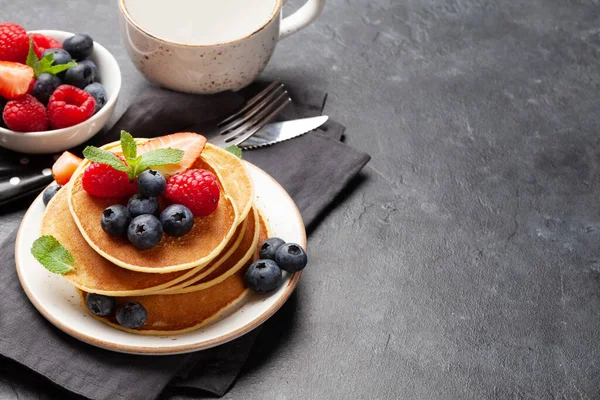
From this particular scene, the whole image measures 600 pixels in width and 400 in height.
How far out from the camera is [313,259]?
1.84 meters

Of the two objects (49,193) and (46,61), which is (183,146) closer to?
(49,193)

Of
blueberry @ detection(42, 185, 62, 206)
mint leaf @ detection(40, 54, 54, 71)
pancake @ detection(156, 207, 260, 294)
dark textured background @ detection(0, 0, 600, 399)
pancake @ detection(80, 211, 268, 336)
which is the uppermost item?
mint leaf @ detection(40, 54, 54, 71)

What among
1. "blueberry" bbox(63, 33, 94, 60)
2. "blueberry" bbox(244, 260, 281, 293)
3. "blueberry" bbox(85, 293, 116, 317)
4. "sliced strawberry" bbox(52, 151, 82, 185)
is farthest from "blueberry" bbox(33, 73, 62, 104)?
"blueberry" bbox(244, 260, 281, 293)

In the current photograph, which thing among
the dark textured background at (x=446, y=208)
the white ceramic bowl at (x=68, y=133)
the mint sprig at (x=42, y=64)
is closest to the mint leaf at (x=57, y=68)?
the mint sprig at (x=42, y=64)

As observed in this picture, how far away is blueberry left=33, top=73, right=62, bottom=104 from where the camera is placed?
1861 mm

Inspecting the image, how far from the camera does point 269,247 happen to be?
5.48 feet

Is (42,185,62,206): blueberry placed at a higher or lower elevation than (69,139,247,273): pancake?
lower

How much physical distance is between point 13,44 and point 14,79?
A: 5.2 inches

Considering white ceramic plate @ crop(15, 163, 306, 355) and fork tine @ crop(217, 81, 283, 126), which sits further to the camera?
fork tine @ crop(217, 81, 283, 126)

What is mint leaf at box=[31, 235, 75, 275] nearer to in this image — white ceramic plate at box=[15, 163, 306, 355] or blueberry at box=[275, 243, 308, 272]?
white ceramic plate at box=[15, 163, 306, 355]

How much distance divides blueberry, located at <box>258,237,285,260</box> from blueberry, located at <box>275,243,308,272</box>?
0.07ft

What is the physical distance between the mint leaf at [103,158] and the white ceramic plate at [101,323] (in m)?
0.26

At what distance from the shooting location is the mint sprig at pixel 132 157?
152 centimetres

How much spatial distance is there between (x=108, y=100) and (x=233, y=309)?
67cm
